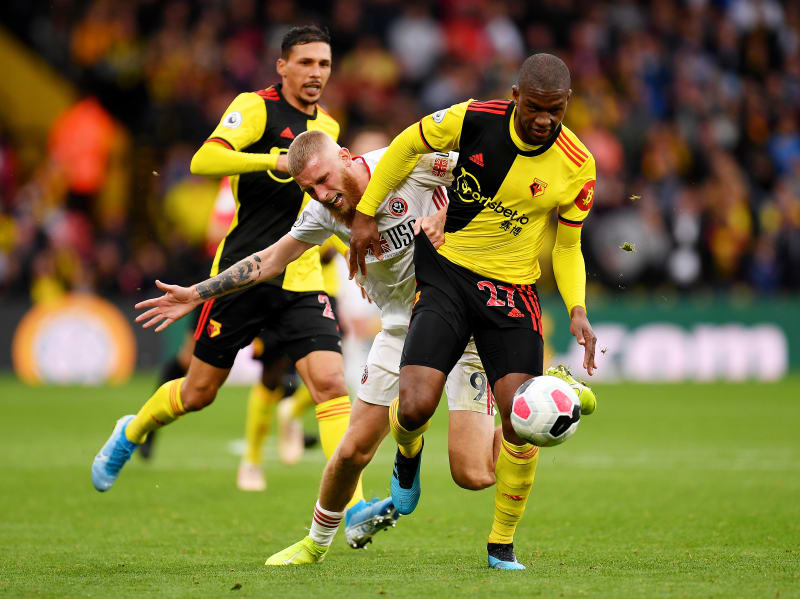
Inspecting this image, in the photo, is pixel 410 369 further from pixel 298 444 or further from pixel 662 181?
pixel 662 181

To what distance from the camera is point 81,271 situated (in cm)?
1744

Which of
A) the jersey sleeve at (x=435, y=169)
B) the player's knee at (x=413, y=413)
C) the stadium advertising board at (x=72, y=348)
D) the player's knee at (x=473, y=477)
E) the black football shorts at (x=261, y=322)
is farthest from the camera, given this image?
the stadium advertising board at (x=72, y=348)

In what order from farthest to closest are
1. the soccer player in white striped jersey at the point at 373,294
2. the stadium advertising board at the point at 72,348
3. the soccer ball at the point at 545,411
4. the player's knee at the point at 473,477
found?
the stadium advertising board at the point at 72,348 → the player's knee at the point at 473,477 → the soccer player in white striped jersey at the point at 373,294 → the soccer ball at the point at 545,411

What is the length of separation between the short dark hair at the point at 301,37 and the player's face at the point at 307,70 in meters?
0.03

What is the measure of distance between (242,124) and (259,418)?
2834 millimetres

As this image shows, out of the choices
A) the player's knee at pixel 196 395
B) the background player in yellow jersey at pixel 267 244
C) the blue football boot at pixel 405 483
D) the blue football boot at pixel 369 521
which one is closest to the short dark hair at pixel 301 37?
the background player in yellow jersey at pixel 267 244

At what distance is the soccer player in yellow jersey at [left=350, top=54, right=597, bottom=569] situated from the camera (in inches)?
223

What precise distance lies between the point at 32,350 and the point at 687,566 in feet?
44.2

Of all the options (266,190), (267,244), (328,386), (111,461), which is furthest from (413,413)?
(111,461)

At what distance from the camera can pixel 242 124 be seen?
24.0 feet

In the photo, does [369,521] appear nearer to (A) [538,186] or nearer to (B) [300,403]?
(A) [538,186]

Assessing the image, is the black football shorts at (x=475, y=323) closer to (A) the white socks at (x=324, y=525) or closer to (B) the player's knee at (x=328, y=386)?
(A) the white socks at (x=324, y=525)

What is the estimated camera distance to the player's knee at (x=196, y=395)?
24.3 feet

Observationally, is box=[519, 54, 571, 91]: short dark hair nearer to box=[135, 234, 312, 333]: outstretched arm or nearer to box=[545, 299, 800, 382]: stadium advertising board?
box=[135, 234, 312, 333]: outstretched arm
